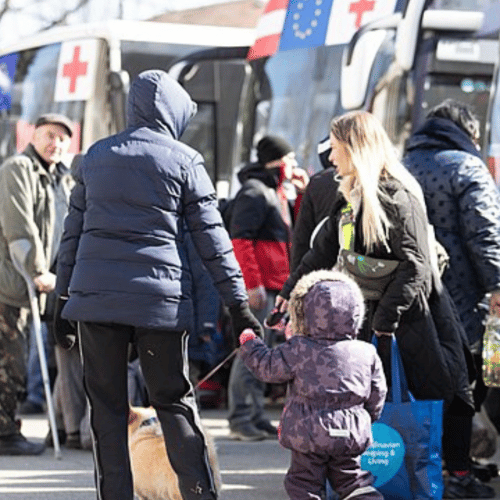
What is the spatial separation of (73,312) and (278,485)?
2.22 meters

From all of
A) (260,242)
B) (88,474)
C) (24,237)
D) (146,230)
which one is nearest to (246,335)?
(146,230)

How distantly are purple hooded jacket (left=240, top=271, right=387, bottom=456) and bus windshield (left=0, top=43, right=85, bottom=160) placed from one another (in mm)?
11380

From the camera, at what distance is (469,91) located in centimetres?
1210

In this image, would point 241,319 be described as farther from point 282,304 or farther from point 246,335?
point 282,304

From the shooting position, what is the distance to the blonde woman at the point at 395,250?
23.0 ft

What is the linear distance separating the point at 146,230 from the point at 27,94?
517 inches

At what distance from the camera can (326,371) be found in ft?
20.9

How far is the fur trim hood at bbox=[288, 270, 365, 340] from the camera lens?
642cm

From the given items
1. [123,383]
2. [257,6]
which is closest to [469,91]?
[123,383]

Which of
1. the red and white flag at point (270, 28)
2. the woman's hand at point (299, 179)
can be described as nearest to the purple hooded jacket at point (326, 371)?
the woman's hand at point (299, 179)

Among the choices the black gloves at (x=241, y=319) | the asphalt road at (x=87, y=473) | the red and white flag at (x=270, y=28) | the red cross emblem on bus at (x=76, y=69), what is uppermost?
the red and white flag at (x=270, y=28)

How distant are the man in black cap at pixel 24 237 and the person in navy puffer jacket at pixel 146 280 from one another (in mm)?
2682

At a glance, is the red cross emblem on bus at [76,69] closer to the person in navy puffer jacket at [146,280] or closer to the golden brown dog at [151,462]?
the golden brown dog at [151,462]

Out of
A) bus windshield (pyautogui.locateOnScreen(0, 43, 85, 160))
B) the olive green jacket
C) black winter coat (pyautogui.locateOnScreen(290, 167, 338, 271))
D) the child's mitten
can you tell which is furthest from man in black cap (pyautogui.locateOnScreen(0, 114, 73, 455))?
bus windshield (pyautogui.locateOnScreen(0, 43, 85, 160))
